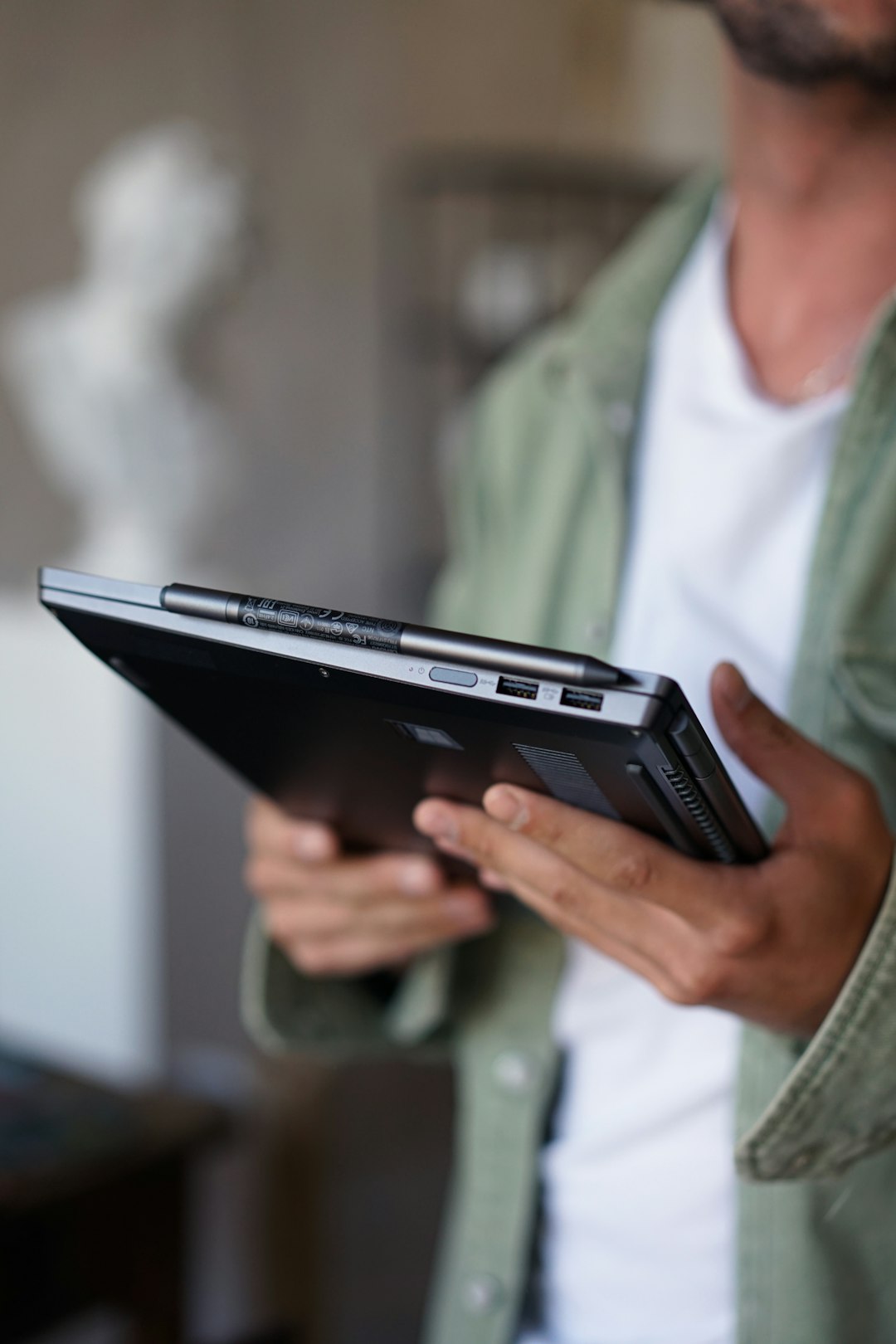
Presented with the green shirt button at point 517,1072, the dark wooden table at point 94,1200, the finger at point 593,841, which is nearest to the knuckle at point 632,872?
the finger at point 593,841

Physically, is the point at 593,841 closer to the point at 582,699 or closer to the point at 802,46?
the point at 582,699

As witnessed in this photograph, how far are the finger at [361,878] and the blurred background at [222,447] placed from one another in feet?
1.36

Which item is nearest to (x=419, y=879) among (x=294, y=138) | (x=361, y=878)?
(x=361, y=878)

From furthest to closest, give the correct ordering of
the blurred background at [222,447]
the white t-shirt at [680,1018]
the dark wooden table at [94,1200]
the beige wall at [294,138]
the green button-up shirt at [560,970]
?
1. the beige wall at [294,138]
2. the blurred background at [222,447]
3. the dark wooden table at [94,1200]
4. the white t-shirt at [680,1018]
5. the green button-up shirt at [560,970]

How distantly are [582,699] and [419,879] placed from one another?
1.26 feet

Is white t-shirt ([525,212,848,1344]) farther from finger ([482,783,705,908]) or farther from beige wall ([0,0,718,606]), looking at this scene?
beige wall ([0,0,718,606])

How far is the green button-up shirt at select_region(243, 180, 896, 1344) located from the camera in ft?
2.15

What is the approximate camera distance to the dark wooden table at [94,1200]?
50.8 inches

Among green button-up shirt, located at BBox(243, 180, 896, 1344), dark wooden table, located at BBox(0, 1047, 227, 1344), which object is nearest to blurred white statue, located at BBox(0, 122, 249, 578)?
dark wooden table, located at BBox(0, 1047, 227, 1344)

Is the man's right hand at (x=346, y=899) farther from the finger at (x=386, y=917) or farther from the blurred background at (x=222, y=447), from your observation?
the blurred background at (x=222, y=447)

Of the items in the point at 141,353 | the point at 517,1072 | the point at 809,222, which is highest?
the point at 141,353

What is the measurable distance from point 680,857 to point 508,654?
0.53 ft

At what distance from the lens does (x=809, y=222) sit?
0.89m

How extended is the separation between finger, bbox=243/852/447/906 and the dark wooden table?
2.01 ft
